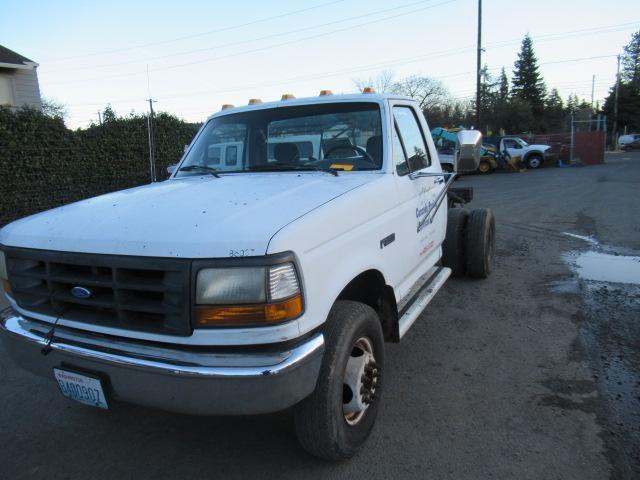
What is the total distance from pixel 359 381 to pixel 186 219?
126cm

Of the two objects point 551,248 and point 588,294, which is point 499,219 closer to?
point 551,248

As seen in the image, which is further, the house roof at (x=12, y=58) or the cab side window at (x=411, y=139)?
the house roof at (x=12, y=58)

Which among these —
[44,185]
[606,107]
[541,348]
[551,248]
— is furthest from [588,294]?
[606,107]

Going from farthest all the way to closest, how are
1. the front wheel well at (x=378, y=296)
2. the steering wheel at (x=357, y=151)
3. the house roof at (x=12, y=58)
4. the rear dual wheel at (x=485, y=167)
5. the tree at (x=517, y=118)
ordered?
the tree at (x=517, y=118) < the rear dual wheel at (x=485, y=167) < the house roof at (x=12, y=58) < the steering wheel at (x=357, y=151) < the front wheel well at (x=378, y=296)

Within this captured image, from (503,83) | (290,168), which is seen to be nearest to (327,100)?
(290,168)

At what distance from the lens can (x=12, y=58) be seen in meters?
15.5

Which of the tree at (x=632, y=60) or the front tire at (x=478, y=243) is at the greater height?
the tree at (x=632, y=60)

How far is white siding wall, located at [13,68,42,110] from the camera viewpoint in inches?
624

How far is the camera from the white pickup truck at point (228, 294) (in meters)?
2.07

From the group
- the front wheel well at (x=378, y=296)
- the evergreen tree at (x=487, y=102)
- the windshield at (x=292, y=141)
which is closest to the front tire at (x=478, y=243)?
the windshield at (x=292, y=141)

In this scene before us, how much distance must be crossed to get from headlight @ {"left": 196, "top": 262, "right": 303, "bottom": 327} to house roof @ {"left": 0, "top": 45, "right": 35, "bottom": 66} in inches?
661

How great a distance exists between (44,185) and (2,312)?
28.6 ft

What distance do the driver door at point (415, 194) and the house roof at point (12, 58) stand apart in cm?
1571

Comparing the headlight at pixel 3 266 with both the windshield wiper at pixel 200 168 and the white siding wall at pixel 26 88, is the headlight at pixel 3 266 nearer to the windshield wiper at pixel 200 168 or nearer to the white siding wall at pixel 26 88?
the windshield wiper at pixel 200 168
